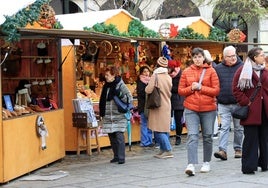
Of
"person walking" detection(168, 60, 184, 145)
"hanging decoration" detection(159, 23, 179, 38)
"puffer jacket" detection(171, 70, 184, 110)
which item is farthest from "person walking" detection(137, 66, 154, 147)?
"hanging decoration" detection(159, 23, 179, 38)

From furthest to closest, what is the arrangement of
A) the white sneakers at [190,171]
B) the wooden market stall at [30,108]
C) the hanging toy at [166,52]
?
the hanging toy at [166,52]
the wooden market stall at [30,108]
the white sneakers at [190,171]

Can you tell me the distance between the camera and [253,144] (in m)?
8.90

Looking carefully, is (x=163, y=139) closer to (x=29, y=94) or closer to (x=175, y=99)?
(x=175, y=99)

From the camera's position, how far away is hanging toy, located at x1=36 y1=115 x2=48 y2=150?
10227 millimetres

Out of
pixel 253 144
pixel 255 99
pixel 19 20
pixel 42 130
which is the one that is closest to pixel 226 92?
pixel 255 99

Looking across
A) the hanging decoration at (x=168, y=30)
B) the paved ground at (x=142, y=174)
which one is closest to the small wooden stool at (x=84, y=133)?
the paved ground at (x=142, y=174)

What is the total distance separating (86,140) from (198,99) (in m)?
3.88

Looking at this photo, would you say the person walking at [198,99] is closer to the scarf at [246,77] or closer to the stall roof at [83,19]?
the scarf at [246,77]

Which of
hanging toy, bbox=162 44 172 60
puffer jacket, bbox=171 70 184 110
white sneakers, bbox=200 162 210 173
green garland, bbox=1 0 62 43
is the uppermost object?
green garland, bbox=1 0 62 43

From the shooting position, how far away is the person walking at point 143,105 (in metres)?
12.8

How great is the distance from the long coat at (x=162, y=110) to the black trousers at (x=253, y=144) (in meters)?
2.47

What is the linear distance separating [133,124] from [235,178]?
5.21 metres

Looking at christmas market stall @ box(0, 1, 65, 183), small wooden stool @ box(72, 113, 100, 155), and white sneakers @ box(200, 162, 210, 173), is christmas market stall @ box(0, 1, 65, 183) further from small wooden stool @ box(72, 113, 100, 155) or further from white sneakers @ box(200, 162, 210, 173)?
white sneakers @ box(200, 162, 210, 173)

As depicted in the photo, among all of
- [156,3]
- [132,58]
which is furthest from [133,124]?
[156,3]
